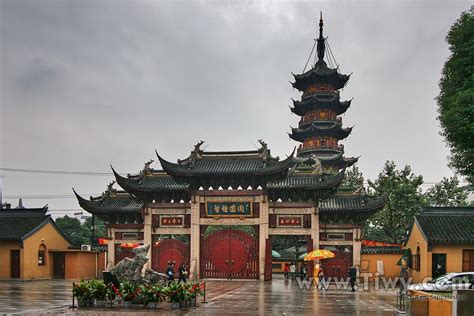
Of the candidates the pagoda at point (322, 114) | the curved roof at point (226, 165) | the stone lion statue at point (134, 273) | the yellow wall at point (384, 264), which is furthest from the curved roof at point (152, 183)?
the pagoda at point (322, 114)

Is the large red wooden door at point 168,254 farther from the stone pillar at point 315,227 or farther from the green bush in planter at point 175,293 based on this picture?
the green bush in planter at point 175,293

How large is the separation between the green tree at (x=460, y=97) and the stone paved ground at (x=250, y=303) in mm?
6804

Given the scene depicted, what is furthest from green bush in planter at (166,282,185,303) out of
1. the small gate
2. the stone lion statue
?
the small gate

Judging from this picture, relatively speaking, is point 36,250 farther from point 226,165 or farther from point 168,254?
point 226,165

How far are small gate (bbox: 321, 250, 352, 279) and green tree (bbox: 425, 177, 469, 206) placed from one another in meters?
17.2

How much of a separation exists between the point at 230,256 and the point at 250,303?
545 inches

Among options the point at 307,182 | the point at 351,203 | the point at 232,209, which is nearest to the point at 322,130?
the point at 351,203

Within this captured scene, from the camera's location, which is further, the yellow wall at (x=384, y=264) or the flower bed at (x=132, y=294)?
the yellow wall at (x=384, y=264)

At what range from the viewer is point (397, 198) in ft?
144

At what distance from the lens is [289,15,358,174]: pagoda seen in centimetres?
6238

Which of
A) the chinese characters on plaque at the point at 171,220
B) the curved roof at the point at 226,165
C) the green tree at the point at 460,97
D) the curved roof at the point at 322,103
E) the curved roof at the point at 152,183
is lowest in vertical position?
the chinese characters on plaque at the point at 171,220

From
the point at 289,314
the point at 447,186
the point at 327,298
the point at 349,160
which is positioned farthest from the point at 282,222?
the point at 349,160

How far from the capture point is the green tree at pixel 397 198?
143 ft

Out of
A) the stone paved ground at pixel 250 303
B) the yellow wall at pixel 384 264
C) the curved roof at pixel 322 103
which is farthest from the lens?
the curved roof at pixel 322 103
